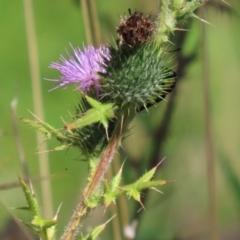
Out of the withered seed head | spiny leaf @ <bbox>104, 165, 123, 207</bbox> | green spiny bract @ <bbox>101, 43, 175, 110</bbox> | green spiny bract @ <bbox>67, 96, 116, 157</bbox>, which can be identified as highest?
the withered seed head

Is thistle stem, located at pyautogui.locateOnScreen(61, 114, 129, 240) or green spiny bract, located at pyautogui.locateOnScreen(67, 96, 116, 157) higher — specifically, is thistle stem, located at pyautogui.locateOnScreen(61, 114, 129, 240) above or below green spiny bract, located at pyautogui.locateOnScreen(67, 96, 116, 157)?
below

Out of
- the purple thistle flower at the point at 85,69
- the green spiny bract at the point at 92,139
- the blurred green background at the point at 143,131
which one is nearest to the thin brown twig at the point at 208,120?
the purple thistle flower at the point at 85,69

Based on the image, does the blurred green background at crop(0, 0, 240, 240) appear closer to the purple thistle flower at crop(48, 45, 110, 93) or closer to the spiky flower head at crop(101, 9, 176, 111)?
the purple thistle flower at crop(48, 45, 110, 93)

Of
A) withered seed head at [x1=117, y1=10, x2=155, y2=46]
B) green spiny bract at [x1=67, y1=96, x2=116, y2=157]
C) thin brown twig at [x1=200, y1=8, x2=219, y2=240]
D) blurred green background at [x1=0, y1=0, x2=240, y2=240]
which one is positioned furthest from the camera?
blurred green background at [x1=0, y1=0, x2=240, y2=240]

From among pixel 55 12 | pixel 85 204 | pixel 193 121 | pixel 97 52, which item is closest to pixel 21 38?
pixel 55 12

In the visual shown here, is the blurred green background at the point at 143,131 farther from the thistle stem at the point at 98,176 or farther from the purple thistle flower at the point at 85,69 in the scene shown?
the thistle stem at the point at 98,176

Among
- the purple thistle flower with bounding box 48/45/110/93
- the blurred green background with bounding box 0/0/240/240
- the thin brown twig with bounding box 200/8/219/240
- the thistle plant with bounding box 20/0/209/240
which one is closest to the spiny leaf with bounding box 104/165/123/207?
the thistle plant with bounding box 20/0/209/240

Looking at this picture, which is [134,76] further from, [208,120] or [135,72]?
[208,120]
